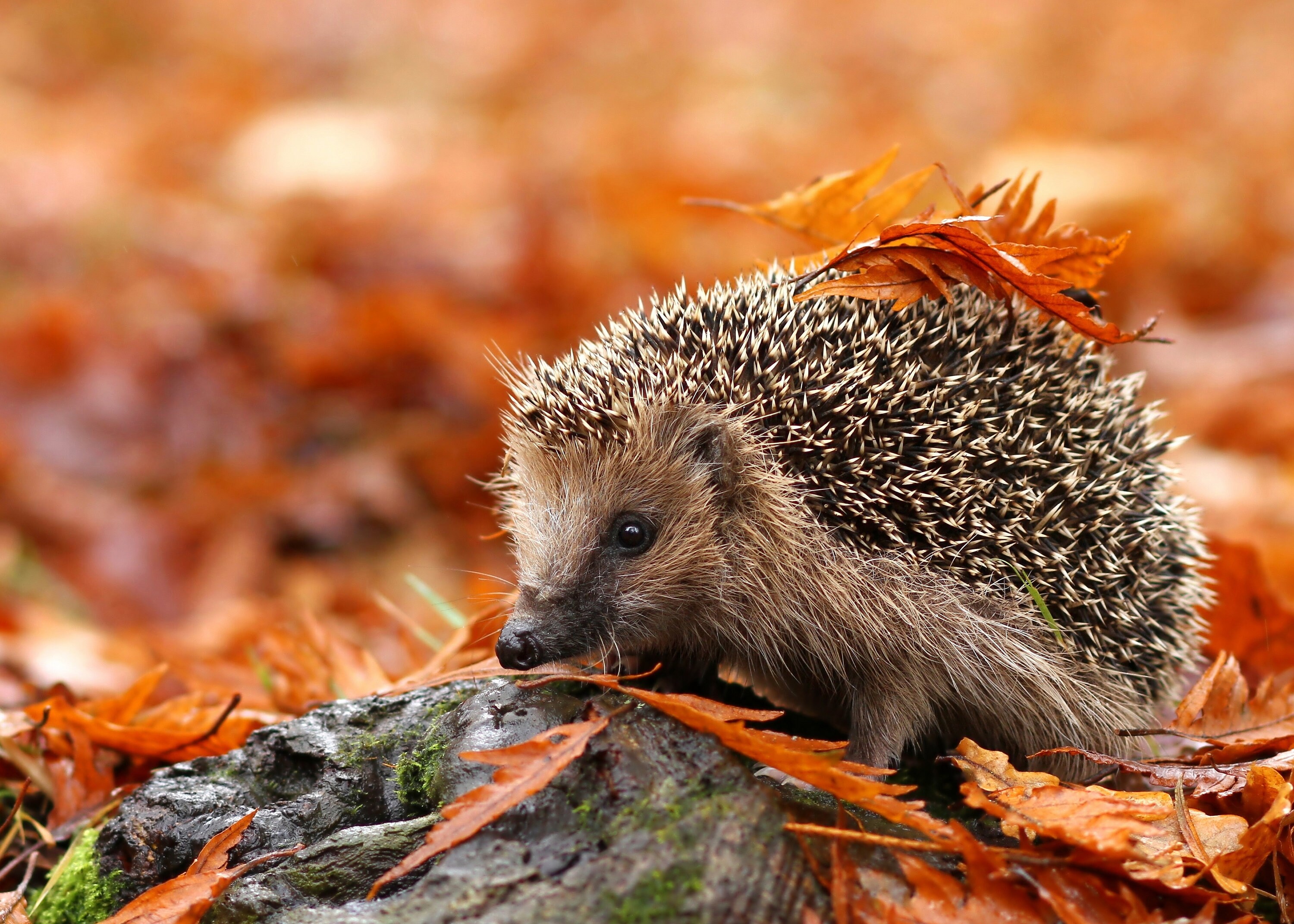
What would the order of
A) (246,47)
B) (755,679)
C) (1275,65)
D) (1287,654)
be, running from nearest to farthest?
1. (755,679)
2. (1287,654)
3. (1275,65)
4. (246,47)

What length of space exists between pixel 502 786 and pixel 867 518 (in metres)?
1.78

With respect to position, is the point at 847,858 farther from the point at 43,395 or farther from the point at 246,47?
the point at 246,47

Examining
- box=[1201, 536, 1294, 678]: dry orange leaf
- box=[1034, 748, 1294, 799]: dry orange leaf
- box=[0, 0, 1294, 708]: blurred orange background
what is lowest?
box=[1034, 748, 1294, 799]: dry orange leaf

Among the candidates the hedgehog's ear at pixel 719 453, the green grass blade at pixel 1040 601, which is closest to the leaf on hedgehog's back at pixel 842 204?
the hedgehog's ear at pixel 719 453

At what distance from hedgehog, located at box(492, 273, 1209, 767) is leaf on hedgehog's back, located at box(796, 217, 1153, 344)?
0.70 ft

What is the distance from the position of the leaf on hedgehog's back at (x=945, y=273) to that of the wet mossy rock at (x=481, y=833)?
6.08 ft

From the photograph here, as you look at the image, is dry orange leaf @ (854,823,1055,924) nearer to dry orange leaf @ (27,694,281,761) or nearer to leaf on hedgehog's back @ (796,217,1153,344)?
leaf on hedgehog's back @ (796,217,1153,344)

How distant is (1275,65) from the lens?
70.8ft

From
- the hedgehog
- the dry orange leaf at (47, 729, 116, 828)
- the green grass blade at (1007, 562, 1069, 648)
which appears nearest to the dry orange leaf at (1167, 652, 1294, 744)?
the hedgehog

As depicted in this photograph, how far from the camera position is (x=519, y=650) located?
4.55 metres

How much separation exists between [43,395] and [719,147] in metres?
11.0

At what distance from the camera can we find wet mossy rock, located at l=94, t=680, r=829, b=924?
3.41m

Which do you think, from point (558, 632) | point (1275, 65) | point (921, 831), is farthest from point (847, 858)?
point (1275, 65)

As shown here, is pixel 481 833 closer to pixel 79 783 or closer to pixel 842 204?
pixel 79 783
